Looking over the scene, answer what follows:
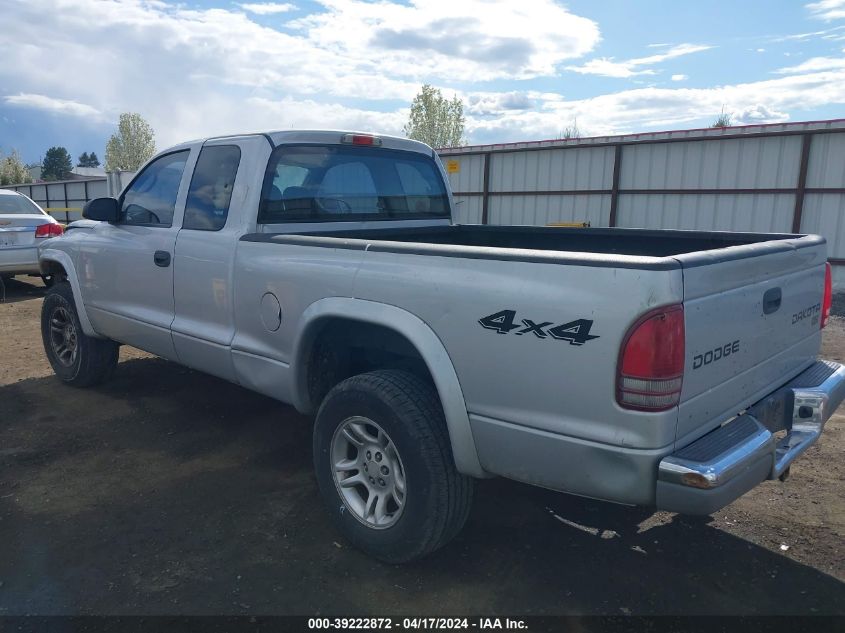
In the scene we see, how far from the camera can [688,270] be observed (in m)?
2.15

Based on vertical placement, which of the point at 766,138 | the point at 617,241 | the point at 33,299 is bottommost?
the point at 33,299

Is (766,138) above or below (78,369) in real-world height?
above

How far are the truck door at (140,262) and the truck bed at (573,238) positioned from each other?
1028mm

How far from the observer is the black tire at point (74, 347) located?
5.33m

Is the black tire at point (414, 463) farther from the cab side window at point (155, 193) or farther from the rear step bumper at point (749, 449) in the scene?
the cab side window at point (155, 193)

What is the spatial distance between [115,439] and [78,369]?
1.27 metres

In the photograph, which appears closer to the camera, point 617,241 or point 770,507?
point 770,507

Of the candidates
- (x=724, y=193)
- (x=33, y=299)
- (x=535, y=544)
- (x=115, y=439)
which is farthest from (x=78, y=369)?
(x=724, y=193)

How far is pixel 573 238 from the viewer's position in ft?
14.3

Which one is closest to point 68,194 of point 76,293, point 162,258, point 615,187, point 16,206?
point 16,206

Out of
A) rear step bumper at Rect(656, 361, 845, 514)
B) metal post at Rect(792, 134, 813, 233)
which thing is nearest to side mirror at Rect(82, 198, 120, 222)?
rear step bumper at Rect(656, 361, 845, 514)

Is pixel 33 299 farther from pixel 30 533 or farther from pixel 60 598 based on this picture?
pixel 60 598

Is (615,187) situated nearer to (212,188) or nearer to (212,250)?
(212,188)

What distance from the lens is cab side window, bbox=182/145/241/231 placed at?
3.84 m
